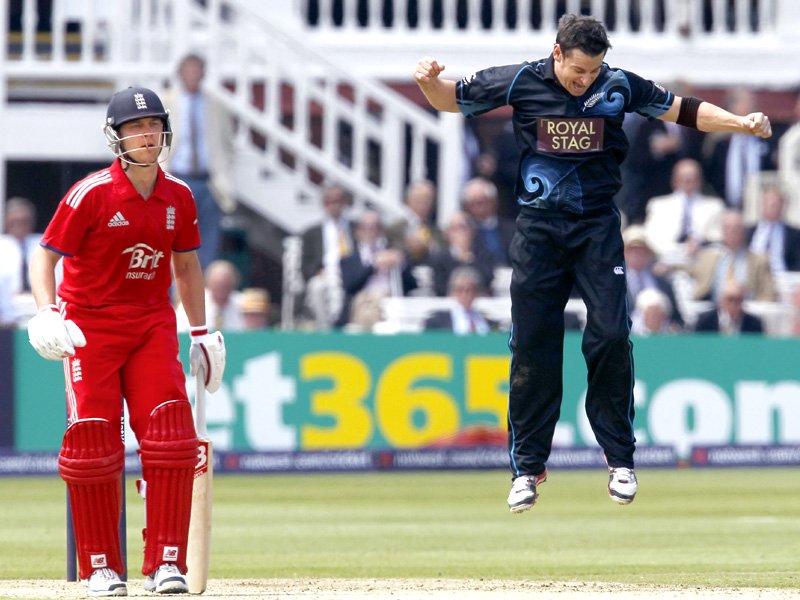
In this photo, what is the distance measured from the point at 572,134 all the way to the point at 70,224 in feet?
7.17

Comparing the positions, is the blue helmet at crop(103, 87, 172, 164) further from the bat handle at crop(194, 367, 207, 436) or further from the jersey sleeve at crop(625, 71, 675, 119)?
the jersey sleeve at crop(625, 71, 675, 119)

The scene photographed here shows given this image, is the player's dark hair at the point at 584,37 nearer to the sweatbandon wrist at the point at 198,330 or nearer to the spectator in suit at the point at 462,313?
the sweatbandon wrist at the point at 198,330

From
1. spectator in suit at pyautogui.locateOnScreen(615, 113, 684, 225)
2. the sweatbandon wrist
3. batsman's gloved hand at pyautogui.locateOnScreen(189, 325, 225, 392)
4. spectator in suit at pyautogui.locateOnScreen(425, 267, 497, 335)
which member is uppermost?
spectator in suit at pyautogui.locateOnScreen(615, 113, 684, 225)

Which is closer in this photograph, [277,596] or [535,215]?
[277,596]

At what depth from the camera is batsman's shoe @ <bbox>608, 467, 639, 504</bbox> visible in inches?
328

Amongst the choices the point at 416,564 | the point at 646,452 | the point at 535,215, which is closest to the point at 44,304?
the point at 535,215

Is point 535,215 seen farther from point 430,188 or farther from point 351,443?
point 430,188

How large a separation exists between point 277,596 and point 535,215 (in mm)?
2020

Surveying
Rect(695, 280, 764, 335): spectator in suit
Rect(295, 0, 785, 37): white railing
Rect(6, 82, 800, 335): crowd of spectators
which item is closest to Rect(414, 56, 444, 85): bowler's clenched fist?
Rect(6, 82, 800, 335): crowd of spectators

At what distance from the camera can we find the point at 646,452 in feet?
53.2

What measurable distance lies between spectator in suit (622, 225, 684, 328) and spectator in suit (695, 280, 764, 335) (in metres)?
0.23

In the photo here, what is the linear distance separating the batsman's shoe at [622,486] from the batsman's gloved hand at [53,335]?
2401 mm

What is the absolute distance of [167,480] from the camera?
803 cm

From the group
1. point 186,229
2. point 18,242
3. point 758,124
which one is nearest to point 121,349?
point 186,229
